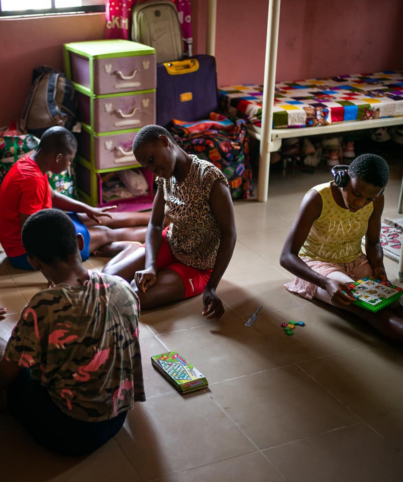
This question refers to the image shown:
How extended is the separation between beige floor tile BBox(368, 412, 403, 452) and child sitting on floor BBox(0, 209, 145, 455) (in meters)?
0.94

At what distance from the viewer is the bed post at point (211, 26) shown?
5.00 m

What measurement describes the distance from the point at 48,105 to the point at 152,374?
7.98 feet

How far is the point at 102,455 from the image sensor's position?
226 cm

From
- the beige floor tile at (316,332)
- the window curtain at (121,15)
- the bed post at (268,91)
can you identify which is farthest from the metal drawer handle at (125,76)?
the beige floor tile at (316,332)

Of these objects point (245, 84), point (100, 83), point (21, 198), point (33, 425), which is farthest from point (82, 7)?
point (33, 425)

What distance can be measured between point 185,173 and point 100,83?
1410 mm

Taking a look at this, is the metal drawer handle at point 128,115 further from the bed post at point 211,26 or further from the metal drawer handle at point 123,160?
the bed post at point 211,26

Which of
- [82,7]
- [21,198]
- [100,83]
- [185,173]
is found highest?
[82,7]

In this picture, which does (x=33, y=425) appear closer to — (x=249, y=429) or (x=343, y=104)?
(x=249, y=429)

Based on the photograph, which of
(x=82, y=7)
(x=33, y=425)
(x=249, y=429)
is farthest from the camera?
(x=82, y=7)

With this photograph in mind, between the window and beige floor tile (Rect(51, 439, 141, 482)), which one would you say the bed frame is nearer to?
the window

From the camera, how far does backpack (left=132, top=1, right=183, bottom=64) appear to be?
4.75m

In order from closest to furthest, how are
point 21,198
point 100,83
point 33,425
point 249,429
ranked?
1. point 33,425
2. point 249,429
3. point 21,198
4. point 100,83

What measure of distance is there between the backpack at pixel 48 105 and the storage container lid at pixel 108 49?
0.82 feet
